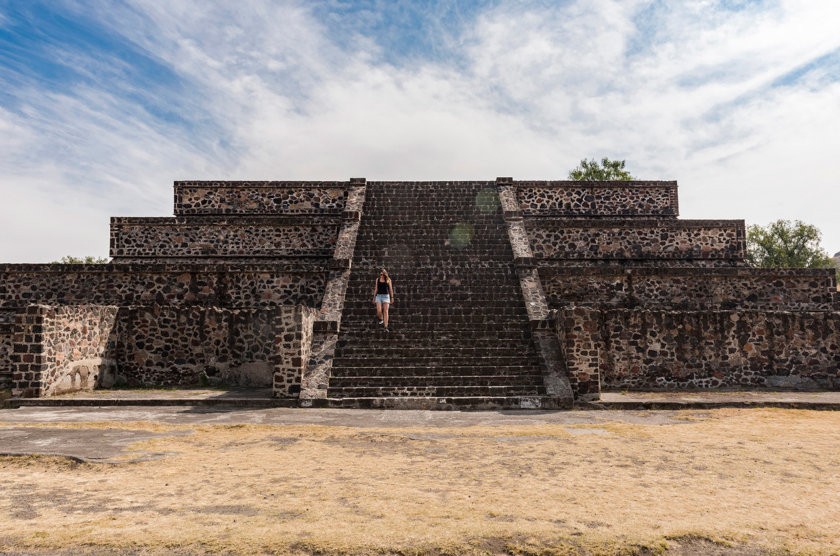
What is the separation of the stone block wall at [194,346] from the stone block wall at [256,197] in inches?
301

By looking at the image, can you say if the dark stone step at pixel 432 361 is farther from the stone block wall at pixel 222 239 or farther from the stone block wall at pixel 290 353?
the stone block wall at pixel 222 239

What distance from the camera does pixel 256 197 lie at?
18.7 m

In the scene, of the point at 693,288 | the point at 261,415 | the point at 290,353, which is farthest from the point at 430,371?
the point at 693,288

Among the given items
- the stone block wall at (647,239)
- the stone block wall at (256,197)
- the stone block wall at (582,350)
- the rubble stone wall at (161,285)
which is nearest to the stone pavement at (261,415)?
the stone block wall at (582,350)

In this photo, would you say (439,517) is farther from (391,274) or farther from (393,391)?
(391,274)

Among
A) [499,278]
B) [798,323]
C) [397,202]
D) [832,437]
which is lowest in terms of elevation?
[832,437]

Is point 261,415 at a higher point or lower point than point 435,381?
lower

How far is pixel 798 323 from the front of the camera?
1124cm

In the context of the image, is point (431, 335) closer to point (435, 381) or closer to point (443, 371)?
point (443, 371)

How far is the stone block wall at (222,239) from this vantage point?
1691cm

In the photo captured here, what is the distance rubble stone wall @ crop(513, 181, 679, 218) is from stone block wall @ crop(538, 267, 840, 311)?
528cm

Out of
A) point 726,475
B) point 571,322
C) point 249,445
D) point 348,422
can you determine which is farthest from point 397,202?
point 726,475

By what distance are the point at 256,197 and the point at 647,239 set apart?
12.7 meters

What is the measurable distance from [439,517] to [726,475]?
2.94 meters
